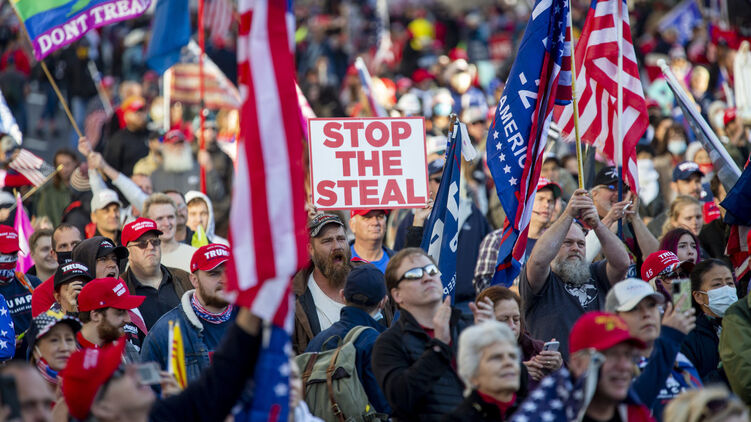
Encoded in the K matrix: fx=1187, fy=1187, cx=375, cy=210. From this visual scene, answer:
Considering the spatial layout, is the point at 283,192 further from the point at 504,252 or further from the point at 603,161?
the point at 603,161

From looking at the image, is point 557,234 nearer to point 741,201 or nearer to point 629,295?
point 629,295

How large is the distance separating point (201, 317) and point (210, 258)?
421 millimetres

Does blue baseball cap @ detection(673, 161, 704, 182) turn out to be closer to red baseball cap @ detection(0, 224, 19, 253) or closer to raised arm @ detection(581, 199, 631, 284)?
raised arm @ detection(581, 199, 631, 284)

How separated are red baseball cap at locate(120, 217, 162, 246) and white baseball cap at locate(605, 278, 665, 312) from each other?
420 cm

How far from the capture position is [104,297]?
754 centimetres

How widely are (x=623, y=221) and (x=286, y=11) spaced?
5011mm

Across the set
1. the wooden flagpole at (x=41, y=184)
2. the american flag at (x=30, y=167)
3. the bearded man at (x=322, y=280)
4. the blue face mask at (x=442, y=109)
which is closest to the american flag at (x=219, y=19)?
the blue face mask at (x=442, y=109)

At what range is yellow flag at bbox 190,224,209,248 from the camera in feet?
37.5

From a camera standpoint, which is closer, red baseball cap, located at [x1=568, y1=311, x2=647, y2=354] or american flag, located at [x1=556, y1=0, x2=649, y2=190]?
red baseball cap, located at [x1=568, y1=311, x2=647, y2=354]

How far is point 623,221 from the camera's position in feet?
32.5

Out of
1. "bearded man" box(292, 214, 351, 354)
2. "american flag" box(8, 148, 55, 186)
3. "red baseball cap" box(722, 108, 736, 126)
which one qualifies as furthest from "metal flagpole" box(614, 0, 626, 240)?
"american flag" box(8, 148, 55, 186)

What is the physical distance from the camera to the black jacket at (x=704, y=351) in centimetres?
798

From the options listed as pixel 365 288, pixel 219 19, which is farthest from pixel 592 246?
pixel 219 19

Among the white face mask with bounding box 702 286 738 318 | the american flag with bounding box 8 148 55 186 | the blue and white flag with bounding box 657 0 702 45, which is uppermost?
the blue and white flag with bounding box 657 0 702 45
